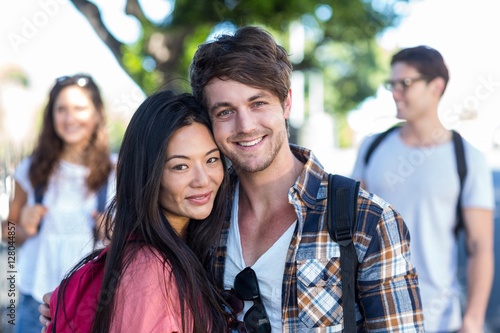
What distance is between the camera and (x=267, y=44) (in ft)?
8.78

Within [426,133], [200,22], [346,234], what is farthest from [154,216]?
[200,22]

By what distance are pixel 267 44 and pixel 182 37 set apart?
2988 mm

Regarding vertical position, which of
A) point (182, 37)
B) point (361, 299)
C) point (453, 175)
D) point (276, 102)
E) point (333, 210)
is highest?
point (182, 37)

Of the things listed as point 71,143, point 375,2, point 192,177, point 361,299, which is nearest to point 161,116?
point 192,177

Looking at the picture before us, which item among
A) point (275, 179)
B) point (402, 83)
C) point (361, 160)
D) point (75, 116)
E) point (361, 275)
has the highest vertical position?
point (402, 83)

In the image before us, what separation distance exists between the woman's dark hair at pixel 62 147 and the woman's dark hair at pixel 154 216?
129cm

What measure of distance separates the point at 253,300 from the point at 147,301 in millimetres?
480

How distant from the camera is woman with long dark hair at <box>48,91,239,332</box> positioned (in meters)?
2.10

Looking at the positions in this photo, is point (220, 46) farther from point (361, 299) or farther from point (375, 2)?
point (375, 2)

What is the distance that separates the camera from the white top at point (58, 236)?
3.62 meters

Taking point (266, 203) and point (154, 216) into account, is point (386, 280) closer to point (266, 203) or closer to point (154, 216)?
point (266, 203)

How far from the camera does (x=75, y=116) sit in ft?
12.8

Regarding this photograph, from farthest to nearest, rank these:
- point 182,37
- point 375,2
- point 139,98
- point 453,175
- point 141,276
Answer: point 375,2 < point 182,37 < point 139,98 < point 453,175 < point 141,276

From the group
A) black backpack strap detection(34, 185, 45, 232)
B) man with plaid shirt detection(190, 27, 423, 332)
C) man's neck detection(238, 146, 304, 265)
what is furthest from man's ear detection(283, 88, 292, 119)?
black backpack strap detection(34, 185, 45, 232)
